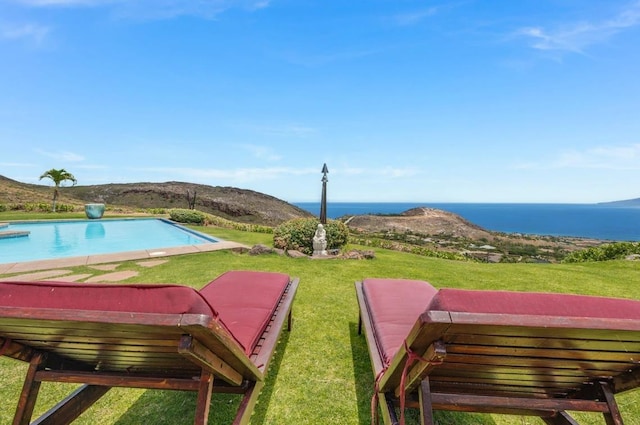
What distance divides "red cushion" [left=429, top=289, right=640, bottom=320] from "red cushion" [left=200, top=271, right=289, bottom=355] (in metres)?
1.65

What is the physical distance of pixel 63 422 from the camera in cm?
198

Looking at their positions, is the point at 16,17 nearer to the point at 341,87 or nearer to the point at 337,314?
the point at 337,314

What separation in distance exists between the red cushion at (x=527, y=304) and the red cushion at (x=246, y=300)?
5.41ft

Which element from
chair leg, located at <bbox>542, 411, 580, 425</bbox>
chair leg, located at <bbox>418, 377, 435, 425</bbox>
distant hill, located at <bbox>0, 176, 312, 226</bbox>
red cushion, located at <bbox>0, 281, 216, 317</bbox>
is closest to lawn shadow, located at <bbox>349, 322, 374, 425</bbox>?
chair leg, located at <bbox>418, 377, 435, 425</bbox>

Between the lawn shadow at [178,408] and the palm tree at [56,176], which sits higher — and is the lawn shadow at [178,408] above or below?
below

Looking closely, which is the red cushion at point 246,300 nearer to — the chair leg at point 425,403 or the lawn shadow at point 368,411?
the lawn shadow at point 368,411

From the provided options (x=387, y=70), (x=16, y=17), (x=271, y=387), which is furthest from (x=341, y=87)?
(x=271, y=387)

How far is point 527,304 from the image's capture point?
128cm

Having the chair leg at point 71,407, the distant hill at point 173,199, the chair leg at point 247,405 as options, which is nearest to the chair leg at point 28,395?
the chair leg at point 71,407

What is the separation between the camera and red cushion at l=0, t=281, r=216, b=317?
52.6 inches

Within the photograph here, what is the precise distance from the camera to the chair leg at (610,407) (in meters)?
1.70

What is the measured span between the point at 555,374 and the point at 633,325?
2.22 ft

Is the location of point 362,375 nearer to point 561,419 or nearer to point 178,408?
point 561,419

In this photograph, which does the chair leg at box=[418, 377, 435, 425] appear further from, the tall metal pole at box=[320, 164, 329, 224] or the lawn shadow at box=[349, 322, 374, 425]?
the tall metal pole at box=[320, 164, 329, 224]
